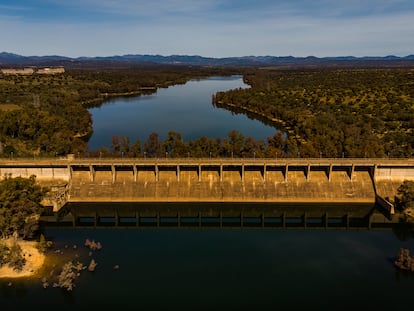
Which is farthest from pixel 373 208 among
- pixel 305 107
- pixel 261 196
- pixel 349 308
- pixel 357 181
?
pixel 305 107

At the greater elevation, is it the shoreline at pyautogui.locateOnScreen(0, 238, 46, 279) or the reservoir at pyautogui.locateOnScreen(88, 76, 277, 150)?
Result: the reservoir at pyautogui.locateOnScreen(88, 76, 277, 150)

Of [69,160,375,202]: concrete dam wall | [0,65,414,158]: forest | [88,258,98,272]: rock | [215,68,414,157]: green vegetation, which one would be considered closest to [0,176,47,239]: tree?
[88,258,98,272]: rock

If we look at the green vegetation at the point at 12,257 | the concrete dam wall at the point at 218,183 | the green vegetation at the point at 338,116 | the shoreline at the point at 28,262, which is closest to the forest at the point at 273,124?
the green vegetation at the point at 338,116

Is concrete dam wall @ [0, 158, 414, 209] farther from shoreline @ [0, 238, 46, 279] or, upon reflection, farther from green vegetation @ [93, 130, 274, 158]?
shoreline @ [0, 238, 46, 279]

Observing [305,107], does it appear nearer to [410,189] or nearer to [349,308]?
[410,189]

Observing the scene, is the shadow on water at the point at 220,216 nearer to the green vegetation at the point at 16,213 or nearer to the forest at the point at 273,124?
the green vegetation at the point at 16,213
